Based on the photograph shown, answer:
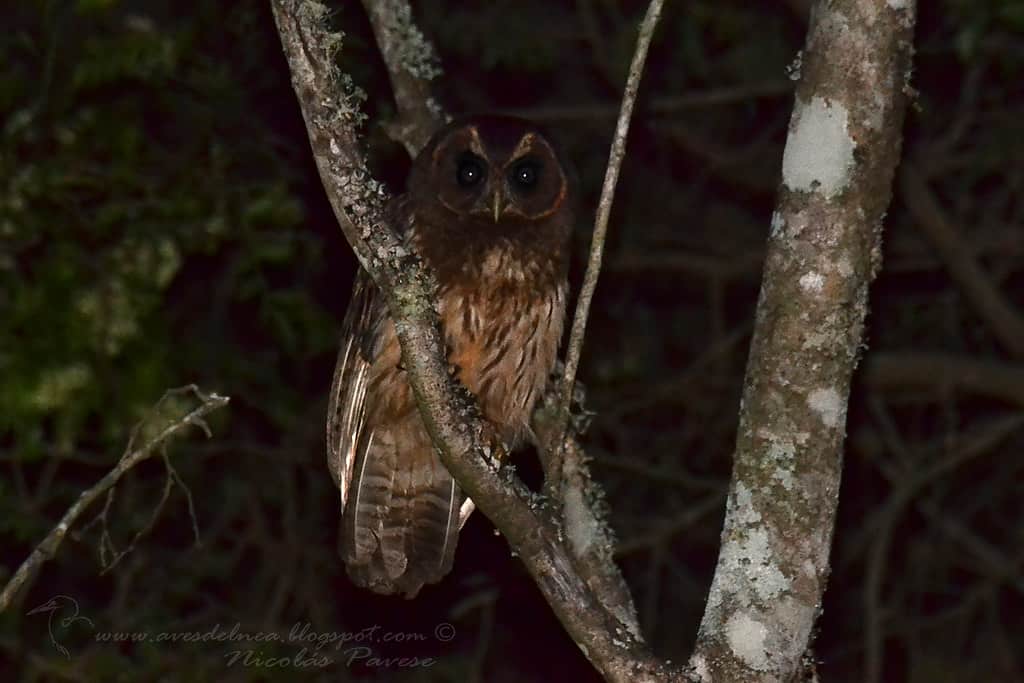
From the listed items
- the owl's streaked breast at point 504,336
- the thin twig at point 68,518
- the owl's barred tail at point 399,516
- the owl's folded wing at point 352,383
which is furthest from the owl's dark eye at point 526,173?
the thin twig at point 68,518

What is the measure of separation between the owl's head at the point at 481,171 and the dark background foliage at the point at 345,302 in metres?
0.54

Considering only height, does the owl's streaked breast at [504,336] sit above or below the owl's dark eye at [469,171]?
below

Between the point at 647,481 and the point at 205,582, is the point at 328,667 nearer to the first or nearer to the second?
the point at 205,582

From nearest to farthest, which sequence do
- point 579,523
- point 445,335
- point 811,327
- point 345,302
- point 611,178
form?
point 611,178 < point 811,327 < point 579,523 < point 445,335 < point 345,302

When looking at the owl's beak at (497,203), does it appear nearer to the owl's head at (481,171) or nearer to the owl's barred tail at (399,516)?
the owl's head at (481,171)

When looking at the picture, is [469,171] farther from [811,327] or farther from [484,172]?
[811,327]

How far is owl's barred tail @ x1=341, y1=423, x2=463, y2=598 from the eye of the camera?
3410 mm

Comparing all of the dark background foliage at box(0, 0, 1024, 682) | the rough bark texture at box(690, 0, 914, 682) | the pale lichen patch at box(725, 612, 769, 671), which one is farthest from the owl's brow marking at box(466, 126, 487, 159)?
the pale lichen patch at box(725, 612, 769, 671)

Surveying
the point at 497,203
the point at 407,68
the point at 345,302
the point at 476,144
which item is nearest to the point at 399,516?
the point at 497,203

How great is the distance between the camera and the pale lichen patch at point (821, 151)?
2518mm

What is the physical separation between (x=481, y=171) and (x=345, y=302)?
5.00ft

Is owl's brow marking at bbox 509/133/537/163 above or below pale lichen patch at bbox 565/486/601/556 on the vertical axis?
above

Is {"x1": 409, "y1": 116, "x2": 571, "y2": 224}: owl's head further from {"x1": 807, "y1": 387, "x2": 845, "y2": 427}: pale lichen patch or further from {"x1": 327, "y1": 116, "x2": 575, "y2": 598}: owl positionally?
{"x1": 807, "y1": 387, "x2": 845, "y2": 427}: pale lichen patch

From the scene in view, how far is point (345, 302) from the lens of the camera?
489 centimetres
